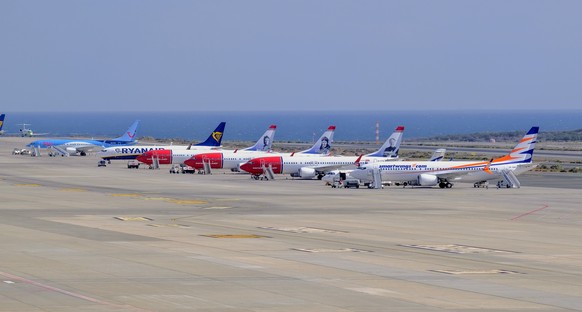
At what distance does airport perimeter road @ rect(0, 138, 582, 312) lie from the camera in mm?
33469

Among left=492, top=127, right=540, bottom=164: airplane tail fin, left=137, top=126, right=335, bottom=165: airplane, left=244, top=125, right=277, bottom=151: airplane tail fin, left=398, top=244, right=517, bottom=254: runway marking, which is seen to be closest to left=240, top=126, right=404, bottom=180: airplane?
left=137, top=126, right=335, bottom=165: airplane

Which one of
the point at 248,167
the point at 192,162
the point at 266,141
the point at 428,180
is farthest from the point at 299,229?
the point at 266,141

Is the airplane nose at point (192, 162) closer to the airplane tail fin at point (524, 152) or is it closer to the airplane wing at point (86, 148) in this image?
the airplane tail fin at point (524, 152)

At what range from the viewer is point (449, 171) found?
110 meters

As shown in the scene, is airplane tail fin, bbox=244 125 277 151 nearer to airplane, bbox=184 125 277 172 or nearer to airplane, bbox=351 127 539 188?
airplane, bbox=184 125 277 172

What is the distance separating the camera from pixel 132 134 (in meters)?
196

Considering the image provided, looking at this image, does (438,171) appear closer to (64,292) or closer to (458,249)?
(458,249)

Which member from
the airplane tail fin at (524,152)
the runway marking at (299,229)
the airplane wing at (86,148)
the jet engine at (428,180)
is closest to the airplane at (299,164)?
the jet engine at (428,180)

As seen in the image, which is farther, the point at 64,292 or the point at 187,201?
the point at 187,201

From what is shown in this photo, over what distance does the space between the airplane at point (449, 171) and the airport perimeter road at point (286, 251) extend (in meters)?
13.2

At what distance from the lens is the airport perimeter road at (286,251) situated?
33.5 meters

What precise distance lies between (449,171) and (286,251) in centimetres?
6453

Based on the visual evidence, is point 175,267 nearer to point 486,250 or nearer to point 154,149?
point 486,250

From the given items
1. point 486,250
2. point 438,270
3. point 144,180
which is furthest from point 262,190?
point 438,270
